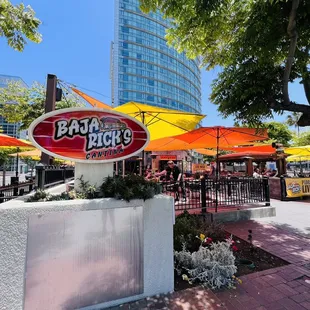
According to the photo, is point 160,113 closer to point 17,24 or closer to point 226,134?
point 226,134

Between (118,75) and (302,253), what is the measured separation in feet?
200

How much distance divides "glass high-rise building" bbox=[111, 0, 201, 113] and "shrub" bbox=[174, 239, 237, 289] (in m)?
56.2

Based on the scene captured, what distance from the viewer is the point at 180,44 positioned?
17.0 feet

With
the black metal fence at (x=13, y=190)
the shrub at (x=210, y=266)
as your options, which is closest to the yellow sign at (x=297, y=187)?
the shrub at (x=210, y=266)

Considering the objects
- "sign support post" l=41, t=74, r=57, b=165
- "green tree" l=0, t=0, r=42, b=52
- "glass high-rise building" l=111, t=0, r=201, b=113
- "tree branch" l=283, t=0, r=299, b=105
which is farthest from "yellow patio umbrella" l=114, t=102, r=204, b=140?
"glass high-rise building" l=111, t=0, r=201, b=113

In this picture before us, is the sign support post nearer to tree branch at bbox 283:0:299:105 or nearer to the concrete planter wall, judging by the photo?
the concrete planter wall

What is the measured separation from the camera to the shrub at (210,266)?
314 cm

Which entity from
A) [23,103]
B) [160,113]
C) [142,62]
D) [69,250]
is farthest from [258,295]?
[142,62]

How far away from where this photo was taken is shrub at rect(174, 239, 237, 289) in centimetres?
314

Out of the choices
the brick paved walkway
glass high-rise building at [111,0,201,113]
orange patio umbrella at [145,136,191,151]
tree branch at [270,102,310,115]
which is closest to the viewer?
the brick paved walkway

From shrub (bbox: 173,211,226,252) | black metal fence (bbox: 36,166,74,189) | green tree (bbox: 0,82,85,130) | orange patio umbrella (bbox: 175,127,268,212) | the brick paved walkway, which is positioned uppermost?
green tree (bbox: 0,82,85,130)

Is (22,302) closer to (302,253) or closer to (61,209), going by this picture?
(61,209)

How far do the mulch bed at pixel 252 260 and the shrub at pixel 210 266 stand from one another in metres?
0.15

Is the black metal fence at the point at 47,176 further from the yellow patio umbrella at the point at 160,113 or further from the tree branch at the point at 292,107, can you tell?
the tree branch at the point at 292,107
